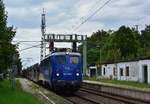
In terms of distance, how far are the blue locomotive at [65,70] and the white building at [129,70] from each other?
25.0 metres

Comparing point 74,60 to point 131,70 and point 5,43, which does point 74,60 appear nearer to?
point 5,43

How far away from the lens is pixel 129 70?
7019 centimetres

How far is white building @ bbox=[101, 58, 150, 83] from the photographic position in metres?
63.0

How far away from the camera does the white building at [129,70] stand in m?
63.0

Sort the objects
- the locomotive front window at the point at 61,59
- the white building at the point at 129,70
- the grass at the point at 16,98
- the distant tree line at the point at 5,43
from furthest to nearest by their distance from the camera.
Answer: the white building at the point at 129,70
the locomotive front window at the point at 61,59
the distant tree line at the point at 5,43
the grass at the point at 16,98

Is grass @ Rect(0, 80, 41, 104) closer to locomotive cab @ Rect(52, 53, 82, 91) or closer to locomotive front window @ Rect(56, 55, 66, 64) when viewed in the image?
locomotive cab @ Rect(52, 53, 82, 91)

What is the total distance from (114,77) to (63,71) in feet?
144

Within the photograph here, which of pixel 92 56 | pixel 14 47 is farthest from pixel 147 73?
pixel 92 56

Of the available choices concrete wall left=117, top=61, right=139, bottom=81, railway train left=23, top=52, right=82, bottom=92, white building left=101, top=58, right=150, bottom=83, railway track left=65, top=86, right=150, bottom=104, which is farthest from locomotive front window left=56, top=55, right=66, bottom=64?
concrete wall left=117, top=61, right=139, bottom=81

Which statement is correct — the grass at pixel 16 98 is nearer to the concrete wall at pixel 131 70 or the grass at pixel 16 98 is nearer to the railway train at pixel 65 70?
the railway train at pixel 65 70

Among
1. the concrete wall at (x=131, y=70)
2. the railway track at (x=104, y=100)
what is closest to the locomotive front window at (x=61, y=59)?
the railway track at (x=104, y=100)

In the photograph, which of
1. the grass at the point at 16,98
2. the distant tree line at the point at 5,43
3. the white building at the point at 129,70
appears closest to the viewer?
the grass at the point at 16,98

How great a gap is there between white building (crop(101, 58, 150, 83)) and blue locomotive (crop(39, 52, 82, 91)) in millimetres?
25002

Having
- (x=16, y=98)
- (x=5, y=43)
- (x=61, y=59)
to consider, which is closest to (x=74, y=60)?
(x=61, y=59)
